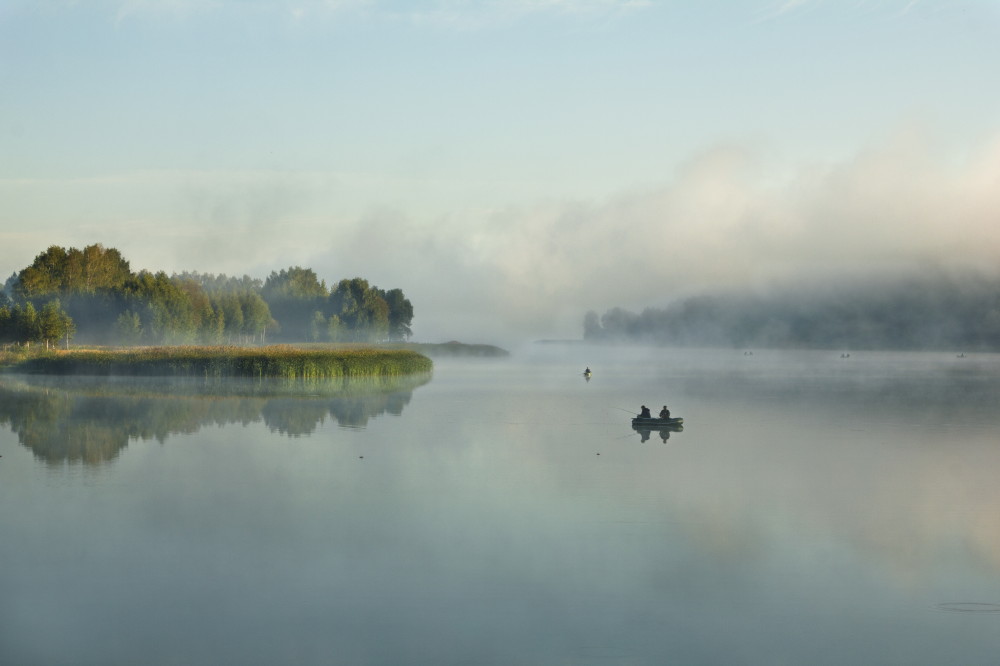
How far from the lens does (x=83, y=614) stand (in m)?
13.9

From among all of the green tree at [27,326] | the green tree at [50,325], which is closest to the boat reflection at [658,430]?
the green tree at [50,325]

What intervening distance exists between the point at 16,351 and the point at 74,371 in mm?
21001

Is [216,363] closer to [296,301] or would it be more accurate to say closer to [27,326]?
[27,326]

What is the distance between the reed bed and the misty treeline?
51.4 feet

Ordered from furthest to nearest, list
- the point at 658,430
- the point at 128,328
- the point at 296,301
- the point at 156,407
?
the point at 296,301, the point at 128,328, the point at 156,407, the point at 658,430

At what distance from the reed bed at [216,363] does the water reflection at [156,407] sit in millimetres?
1349

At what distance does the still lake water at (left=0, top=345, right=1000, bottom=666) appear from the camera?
1320 centimetres

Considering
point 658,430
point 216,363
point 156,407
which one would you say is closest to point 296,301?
point 216,363

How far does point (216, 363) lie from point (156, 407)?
24.6 meters

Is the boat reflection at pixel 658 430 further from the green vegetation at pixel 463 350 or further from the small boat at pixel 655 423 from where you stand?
the green vegetation at pixel 463 350

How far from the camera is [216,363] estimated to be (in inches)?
2869

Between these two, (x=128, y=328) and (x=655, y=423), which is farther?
(x=128, y=328)

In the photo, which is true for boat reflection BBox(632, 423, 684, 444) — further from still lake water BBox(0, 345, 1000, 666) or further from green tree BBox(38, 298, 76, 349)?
green tree BBox(38, 298, 76, 349)

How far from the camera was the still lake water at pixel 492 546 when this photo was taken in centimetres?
1320
